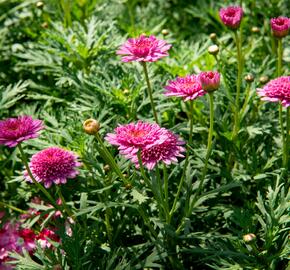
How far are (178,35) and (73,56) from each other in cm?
107

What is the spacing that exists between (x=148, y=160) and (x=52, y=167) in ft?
1.16

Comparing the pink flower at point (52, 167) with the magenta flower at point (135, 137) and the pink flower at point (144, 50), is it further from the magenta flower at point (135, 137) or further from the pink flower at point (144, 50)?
the pink flower at point (144, 50)

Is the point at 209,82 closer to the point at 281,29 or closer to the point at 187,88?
the point at 187,88

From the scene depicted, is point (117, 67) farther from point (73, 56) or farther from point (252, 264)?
point (252, 264)

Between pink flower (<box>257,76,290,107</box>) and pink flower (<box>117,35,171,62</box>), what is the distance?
0.36m

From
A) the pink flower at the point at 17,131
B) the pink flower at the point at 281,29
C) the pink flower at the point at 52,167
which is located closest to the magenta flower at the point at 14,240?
the pink flower at the point at 52,167

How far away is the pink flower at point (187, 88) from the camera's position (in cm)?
157

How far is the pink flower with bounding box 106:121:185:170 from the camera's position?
1.46 meters

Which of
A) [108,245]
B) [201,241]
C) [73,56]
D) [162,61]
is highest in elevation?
[73,56]

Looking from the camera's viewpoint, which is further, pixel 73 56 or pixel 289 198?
pixel 73 56

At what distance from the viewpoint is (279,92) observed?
64.6 inches

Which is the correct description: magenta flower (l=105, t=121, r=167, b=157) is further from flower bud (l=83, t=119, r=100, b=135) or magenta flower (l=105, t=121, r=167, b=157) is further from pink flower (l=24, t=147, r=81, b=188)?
pink flower (l=24, t=147, r=81, b=188)

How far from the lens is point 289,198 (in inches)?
66.7

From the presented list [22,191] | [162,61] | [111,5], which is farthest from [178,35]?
[22,191]
